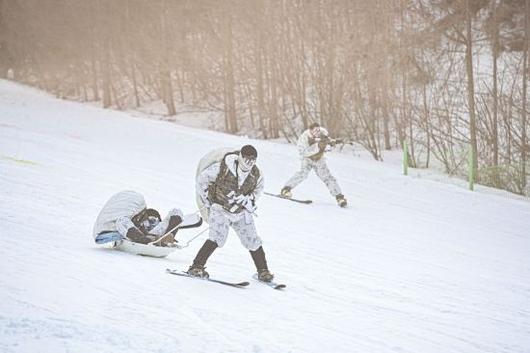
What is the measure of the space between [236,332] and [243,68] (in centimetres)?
2781

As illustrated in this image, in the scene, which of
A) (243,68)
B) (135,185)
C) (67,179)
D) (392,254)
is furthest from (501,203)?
(243,68)

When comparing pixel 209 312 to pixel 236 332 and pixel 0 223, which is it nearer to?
pixel 236 332

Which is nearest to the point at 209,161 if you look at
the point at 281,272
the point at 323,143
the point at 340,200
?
the point at 281,272

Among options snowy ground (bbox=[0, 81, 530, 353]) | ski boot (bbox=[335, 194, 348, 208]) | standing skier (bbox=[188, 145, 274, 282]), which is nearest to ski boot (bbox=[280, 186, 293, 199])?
snowy ground (bbox=[0, 81, 530, 353])

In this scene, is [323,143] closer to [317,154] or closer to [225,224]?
[317,154]

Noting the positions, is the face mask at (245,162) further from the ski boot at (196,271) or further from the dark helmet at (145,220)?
the dark helmet at (145,220)

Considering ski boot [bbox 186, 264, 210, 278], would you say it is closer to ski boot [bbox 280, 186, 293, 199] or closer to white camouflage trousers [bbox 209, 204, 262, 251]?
white camouflage trousers [bbox 209, 204, 262, 251]

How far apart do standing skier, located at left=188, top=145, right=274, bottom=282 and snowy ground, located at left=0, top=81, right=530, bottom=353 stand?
0.53 m

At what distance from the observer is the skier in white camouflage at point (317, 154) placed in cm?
1419

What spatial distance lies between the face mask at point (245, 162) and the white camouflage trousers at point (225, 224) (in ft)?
1.69

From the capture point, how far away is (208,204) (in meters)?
7.36

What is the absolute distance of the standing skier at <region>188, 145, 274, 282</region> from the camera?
7.21 m

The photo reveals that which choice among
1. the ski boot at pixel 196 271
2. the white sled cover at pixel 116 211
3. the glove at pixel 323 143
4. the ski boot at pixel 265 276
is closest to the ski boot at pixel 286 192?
the glove at pixel 323 143

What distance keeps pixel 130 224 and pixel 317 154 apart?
6.90 metres
